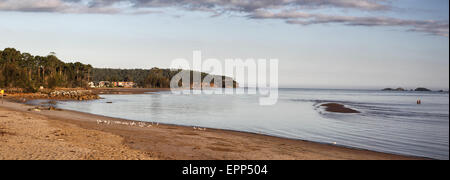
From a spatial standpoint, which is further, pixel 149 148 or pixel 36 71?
pixel 36 71

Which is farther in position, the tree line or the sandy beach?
the tree line

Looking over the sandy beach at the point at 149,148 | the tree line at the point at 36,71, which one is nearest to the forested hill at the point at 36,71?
the tree line at the point at 36,71

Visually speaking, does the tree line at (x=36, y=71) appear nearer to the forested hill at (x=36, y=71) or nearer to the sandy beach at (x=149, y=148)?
the forested hill at (x=36, y=71)

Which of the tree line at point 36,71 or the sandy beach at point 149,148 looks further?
the tree line at point 36,71

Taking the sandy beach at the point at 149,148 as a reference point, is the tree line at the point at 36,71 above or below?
above

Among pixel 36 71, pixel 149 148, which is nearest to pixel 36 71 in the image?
pixel 36 71

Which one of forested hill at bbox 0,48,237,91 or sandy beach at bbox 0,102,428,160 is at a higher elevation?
forested hill at bbox 0,48,237,91

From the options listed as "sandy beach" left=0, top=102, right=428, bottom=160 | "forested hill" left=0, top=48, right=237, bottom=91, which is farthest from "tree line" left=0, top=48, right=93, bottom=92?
"sandy beach" left=0, top=102, right=428, bottom=160

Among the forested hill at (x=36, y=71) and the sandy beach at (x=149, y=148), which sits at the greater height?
the forested hill at (x=36, y=71)

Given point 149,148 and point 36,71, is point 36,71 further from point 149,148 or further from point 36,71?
point 149,148

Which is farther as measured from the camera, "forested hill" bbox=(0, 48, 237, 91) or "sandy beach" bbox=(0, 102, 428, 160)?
"forested hill" bbox=(0, 48, 237, 91)

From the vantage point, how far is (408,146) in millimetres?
15672

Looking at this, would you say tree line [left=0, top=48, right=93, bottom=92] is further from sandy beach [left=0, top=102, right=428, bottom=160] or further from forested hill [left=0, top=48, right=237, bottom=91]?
sandy beach [left=0, top=102, right=428, bottom=160]
